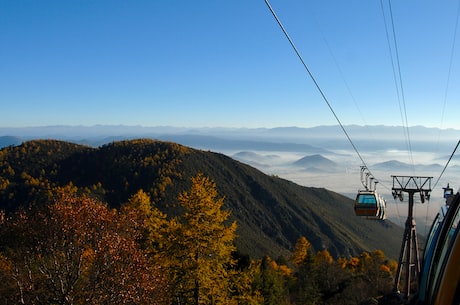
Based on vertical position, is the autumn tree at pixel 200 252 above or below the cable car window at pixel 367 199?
below

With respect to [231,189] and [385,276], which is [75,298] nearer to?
[385,276]

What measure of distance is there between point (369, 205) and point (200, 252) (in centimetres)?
1248

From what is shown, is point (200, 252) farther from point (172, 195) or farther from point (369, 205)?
point (172, 195)

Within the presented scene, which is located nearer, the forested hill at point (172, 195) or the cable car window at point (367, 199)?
the cable car window at point (367, 199)

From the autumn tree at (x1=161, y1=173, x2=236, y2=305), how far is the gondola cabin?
431 inches

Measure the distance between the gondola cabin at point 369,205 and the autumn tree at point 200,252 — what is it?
431 inches

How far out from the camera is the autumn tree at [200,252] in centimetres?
1830

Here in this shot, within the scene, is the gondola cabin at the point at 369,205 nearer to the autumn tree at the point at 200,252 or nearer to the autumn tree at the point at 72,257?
the autumn tree at the point at 200,252

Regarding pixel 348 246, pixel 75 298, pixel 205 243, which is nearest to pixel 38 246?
pixel 75 298

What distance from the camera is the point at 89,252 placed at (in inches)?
639

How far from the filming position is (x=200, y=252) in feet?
61.2

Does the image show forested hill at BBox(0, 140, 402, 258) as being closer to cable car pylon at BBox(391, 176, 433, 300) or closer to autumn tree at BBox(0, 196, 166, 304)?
cable car pylon at BBox(391, 176, 433, 300)

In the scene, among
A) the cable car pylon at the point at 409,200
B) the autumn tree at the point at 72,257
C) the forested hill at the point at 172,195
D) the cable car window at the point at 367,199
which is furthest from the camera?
the forested hill at the point at 172,195

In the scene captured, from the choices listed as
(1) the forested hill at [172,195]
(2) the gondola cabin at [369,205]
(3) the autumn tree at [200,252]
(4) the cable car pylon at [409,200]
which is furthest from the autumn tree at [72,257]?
(1) the forested hill at [172,195]
